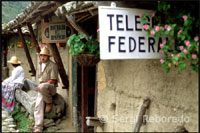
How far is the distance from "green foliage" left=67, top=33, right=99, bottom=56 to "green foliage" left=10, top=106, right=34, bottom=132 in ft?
10.9

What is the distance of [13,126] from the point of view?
603cm

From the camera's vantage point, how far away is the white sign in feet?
7.04

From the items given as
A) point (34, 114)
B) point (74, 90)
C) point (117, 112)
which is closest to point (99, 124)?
point (117, 112)

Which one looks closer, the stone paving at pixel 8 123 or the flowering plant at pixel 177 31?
the flowering plant at pixel 177 31

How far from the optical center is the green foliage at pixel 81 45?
3.14 metres

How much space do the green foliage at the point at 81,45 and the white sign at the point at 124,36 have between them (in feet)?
3.37

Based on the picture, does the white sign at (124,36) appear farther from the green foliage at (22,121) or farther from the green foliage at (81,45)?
the green foliage at (22,121)

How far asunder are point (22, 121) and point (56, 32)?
265cm

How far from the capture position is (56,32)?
16.4ft

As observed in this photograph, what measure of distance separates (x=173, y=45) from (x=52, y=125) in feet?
14.9

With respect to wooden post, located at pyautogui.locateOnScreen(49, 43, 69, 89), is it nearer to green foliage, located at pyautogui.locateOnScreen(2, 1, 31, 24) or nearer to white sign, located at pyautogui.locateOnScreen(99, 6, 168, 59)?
white sign, located at pyautogui.locateOnScreen(99, 6, 168, 59)

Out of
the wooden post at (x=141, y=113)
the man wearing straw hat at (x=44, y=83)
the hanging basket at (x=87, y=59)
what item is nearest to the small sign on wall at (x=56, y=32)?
the man wearing straw hat at (x=44, y=83)

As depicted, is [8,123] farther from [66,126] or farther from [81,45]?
[81,45]

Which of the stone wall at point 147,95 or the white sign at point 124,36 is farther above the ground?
the white sign at point 124,36
